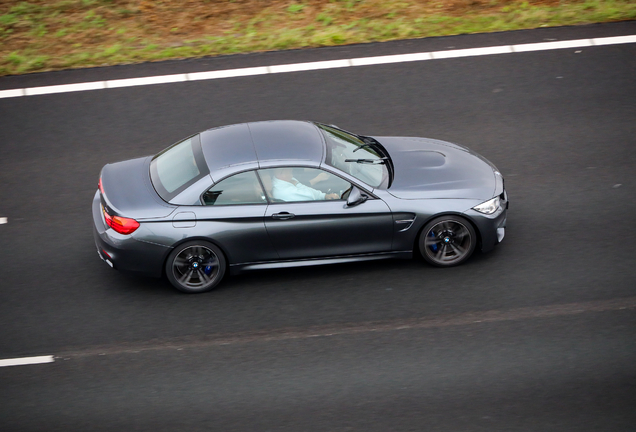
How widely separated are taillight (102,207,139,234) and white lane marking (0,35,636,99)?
4747mm

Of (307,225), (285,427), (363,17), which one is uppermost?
(363,17)

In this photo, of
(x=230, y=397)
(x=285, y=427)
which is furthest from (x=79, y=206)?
(x=285, y=427)

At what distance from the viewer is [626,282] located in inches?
314


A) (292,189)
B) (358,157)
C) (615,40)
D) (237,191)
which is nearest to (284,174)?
(292,189)

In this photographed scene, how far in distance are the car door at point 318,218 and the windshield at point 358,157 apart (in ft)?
0.81

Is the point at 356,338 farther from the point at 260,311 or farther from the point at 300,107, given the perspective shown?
the point at 300,107

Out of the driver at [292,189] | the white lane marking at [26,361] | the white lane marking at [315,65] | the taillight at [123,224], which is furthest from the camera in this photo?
the white lane marking at [315,65]

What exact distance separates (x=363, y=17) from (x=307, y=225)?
6.93m

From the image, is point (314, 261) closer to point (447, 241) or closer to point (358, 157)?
point (358, 157)

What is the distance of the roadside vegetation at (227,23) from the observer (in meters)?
13.0

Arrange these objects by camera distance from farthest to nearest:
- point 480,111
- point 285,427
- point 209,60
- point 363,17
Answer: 1. point 363,17
2. point 209,60
3. point 480,111
4. point 285,427

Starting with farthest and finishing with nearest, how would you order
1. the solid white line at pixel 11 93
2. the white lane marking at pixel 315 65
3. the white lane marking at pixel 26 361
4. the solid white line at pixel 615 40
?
the solid white line at pixel 615 40 < the white lane marking at pixel 315 65 < the solid white line at pixel 11 93 < the white lane marking at pixel 26 361

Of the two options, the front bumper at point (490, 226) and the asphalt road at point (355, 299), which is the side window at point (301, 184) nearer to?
the asphalt road at point (355, 299)

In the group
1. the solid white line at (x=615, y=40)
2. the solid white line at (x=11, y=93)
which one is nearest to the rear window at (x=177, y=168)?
the solid white line at (x=11, y=93)
